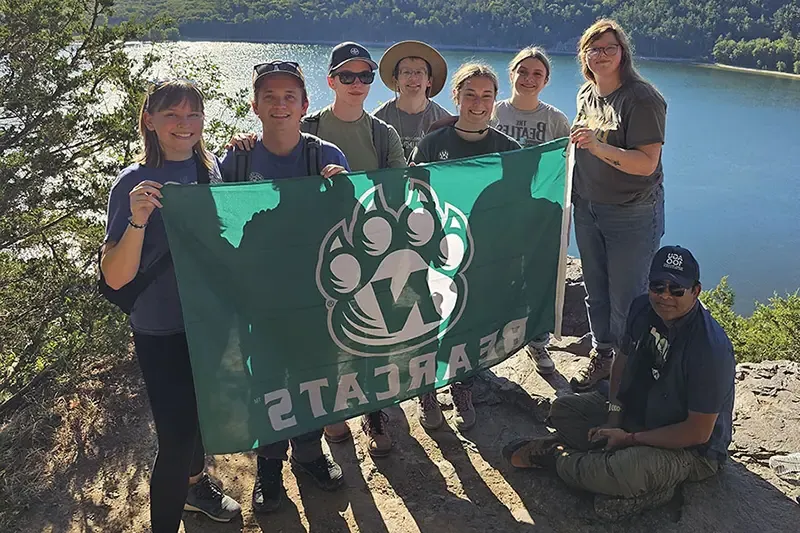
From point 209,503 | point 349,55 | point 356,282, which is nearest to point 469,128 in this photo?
point 349,55

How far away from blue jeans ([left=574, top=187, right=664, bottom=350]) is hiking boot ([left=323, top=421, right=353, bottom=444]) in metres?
1.84

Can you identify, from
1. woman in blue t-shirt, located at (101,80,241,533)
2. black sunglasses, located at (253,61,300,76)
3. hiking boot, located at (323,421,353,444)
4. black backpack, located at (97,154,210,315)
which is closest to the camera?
woman in blue t-shirt, located at (101,80,241,533)

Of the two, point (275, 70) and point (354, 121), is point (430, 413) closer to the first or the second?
point (354, 121)

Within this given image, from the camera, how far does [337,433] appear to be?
155 inches

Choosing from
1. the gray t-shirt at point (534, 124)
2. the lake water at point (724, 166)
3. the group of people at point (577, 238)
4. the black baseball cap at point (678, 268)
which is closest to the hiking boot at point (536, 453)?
the group of people at point (577, 238)

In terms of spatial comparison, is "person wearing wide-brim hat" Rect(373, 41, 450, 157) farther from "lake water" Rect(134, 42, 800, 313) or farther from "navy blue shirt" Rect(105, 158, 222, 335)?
"lake water" Rect(134, 42, 800, 313)

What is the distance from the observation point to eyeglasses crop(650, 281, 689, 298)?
10.1 ft

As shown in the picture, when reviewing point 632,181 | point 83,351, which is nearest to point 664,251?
point 632,181

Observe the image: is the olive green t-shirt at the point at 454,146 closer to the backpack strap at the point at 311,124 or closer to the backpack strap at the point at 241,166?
the backpack strap at the point at 311,124

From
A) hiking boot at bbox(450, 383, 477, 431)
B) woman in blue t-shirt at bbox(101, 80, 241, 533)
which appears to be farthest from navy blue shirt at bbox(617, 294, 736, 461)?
woman in blue t-shirt at bbox(101, 80, 241, 533)

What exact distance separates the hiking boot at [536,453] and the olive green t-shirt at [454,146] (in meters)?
1.70

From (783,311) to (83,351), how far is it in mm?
14848

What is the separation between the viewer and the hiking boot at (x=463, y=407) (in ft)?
13.4

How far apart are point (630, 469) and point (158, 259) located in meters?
2.46
